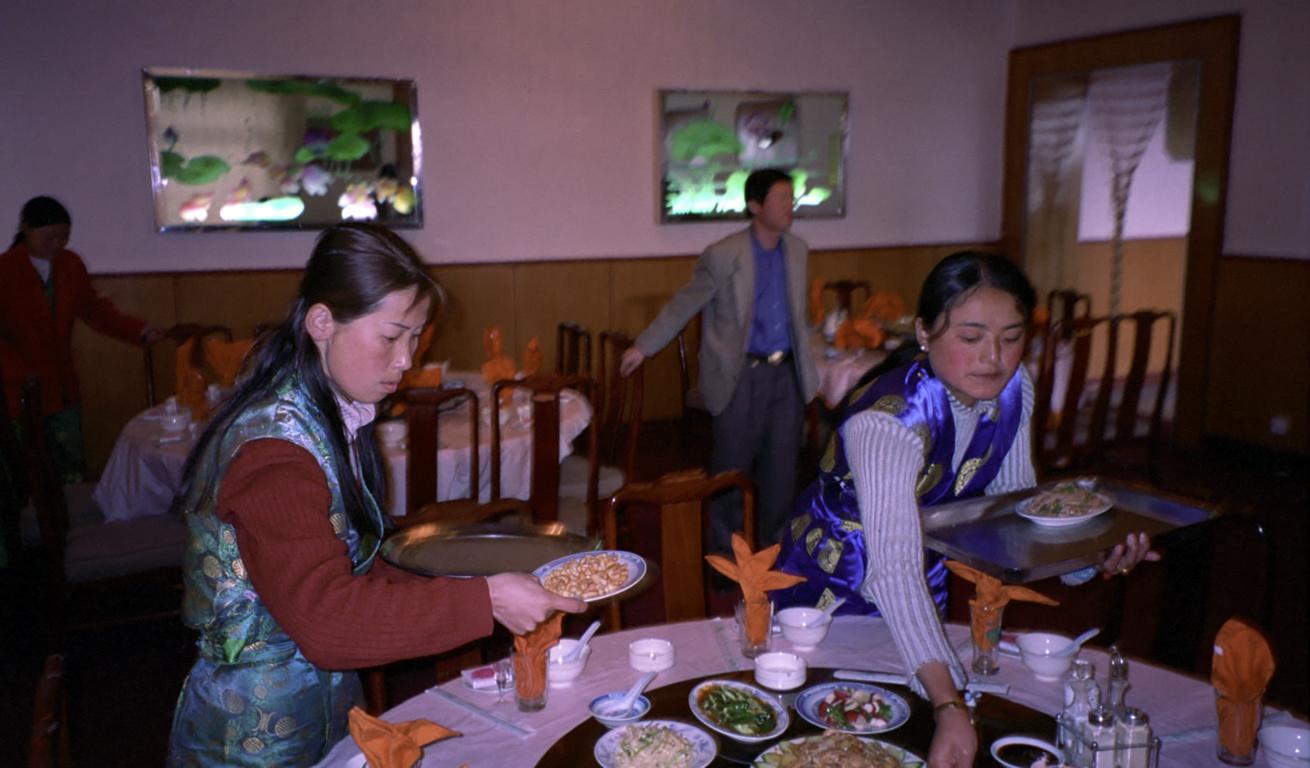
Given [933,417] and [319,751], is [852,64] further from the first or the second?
[319,751]

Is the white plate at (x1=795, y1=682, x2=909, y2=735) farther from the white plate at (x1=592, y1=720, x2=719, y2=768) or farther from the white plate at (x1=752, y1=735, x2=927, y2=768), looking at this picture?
the white plate at (x1=592, y1=720, x2=719, y2=768)

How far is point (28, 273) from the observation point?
4.32m

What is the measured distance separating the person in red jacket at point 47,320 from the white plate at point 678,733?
3625mm

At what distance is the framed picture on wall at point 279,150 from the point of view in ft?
17.8

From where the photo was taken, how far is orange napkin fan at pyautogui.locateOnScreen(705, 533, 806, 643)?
1.79 metres

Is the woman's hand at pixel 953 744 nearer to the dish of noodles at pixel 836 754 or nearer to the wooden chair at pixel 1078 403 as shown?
the dish of noodles at pixel 836 754

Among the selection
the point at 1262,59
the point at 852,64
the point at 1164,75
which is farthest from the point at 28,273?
the point at 1164,75

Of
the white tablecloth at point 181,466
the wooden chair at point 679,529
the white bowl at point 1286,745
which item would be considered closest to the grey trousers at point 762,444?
the white tablecloth at point 181,466

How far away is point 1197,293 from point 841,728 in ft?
18.7

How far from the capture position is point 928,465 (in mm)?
1911

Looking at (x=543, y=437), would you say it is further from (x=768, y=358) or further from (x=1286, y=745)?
(x=1286, y=745)

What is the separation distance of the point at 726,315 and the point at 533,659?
2.71 meters

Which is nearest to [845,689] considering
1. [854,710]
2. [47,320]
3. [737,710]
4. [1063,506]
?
[854,710]

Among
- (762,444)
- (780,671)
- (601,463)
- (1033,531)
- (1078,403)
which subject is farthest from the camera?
(1078,403)
